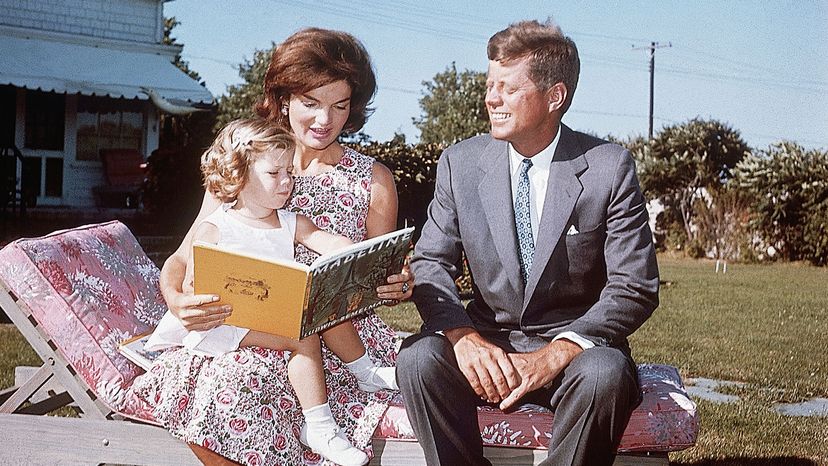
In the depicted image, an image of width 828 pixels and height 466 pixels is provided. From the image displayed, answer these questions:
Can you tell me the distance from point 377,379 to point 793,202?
1676 centimetres

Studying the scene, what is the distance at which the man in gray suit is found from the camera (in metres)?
3.16

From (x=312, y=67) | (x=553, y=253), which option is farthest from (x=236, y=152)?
(x=553, y=253)

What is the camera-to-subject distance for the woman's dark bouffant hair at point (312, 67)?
3766 mm

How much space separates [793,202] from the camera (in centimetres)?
1845

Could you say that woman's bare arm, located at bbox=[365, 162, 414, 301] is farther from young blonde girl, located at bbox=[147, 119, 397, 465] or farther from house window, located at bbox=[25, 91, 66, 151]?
house window, located at bbox=[25, 91, 66, 151]

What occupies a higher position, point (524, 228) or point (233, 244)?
point (524, 228)

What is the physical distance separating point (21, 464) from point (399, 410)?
144 centimetres

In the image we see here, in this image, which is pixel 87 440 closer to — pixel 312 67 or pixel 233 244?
pixel 233 244

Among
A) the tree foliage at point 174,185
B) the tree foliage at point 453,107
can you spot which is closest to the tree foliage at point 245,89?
the tree foliage at point 453,107

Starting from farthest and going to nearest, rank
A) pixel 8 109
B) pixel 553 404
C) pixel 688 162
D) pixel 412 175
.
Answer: pixel 688 162
pixel 8 109
pixel 412 175
pixel 553 404

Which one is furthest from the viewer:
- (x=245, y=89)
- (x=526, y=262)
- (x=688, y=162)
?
(x=245, y=89)

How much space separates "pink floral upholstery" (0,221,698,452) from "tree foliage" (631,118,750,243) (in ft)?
58.0

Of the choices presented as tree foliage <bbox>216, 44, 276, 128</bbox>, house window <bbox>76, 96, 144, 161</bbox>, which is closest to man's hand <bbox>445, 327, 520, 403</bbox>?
house window <bbox>76, 96, 144, 161</bbox>

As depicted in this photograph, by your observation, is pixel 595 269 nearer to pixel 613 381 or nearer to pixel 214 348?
pixel 613 381
